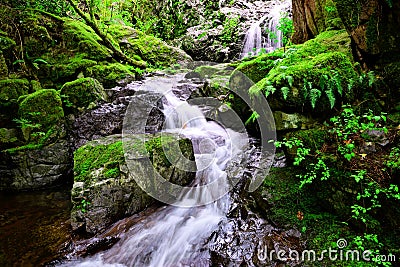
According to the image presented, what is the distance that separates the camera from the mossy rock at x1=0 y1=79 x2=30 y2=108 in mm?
6418

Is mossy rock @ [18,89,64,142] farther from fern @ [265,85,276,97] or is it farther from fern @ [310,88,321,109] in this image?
fern @ [310,88,321,109]

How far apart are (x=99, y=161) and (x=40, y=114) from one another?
3124 millimetres

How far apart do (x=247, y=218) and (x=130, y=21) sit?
18.0 meters

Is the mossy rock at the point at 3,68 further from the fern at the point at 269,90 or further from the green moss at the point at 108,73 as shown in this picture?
the fern at the point at 269,90

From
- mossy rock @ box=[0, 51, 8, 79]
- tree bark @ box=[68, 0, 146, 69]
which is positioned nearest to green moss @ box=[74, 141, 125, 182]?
mossy rock @ box=[0, 51, 8, 79]

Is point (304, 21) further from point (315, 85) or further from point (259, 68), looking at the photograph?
point (315, 85)

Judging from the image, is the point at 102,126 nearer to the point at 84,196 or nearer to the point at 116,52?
the point at 84,196

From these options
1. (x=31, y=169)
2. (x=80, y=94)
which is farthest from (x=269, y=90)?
(x=31, y=169)

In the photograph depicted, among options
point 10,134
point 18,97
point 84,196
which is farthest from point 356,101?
point 18,97

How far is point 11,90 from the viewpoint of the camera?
6.66 m

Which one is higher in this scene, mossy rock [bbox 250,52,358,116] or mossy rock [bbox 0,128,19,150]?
mossy rock [bbox 250,52,358,116]

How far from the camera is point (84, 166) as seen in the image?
428 cm

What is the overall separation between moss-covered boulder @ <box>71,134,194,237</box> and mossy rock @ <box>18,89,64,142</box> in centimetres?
221

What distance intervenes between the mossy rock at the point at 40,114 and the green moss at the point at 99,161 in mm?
2280
